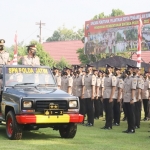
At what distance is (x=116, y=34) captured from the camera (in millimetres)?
36250

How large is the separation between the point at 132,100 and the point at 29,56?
2.91m

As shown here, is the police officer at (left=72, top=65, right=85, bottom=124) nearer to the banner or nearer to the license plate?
the license plate

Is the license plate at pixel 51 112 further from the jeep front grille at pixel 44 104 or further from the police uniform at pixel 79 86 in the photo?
the police uniform at pixel 79 86

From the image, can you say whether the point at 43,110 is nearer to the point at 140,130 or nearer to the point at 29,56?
the point at 29,56

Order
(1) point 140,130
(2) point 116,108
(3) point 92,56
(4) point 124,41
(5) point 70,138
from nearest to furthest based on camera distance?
(5) point 70,138 < (1) point 140,130 < (2) point 116,108 < (4) point 124,41 < (3) point 92,56

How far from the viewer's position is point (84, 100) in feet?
51.9

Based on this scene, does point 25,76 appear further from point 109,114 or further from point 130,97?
point 109,114

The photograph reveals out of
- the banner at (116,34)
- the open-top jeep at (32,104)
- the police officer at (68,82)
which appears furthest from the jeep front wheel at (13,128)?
the banner at (116,34)

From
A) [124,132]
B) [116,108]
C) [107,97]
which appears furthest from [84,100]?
[124,132]

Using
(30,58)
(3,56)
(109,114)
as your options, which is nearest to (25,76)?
(30,58)

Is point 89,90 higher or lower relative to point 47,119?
higher

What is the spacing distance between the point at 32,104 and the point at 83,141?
4.64 feet

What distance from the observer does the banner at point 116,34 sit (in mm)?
31984

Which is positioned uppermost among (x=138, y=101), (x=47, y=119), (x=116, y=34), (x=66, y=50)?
(x=116, y=34)
